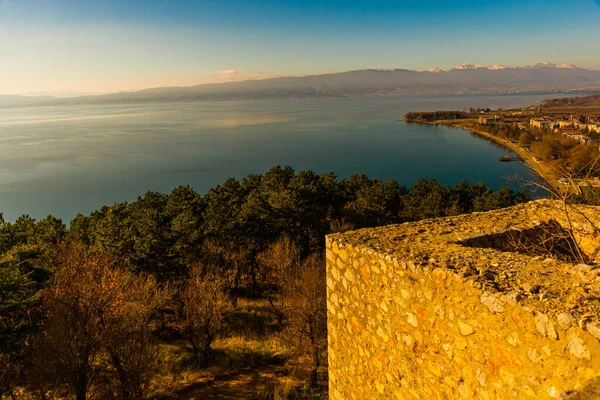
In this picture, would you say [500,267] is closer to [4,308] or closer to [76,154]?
[4,308]

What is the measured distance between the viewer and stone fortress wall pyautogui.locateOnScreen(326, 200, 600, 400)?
2295 mm

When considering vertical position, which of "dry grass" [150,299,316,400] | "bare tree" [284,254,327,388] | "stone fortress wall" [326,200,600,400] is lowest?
"dry grass" [150,299,316,400]

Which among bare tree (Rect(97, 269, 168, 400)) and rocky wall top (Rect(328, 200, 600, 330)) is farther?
bare tree (Rect(97, 269, 168, 400))

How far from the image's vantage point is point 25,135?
102 m

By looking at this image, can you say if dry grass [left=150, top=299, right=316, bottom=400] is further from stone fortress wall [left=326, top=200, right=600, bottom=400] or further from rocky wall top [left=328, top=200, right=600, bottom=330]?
rocky wall top [left=328, top=200, right=600, bottom=330]

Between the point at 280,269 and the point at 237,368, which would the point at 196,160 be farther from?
the point at 237,368

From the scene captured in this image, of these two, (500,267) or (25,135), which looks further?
(25,135)

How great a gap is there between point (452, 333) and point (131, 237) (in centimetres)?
1451

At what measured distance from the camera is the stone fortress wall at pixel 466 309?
2.29 metres

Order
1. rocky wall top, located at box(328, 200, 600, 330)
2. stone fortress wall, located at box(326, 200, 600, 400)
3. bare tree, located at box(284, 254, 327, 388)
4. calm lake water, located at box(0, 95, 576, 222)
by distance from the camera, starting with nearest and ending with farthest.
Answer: stone fortress wall, located at box(326, 200, 600, 400)
rocky wall top, located at box(328, 200, 600, 330)
bare tree, located at box(284, 254, 327, 388)
calm lake water, located at box(0, 95, 576, 222)

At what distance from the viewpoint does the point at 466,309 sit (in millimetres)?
2812

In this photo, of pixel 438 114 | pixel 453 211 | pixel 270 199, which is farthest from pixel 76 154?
pixel 438 114

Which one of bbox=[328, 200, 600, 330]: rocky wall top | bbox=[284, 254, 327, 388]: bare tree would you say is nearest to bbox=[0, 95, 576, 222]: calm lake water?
bbox=[284, 254, 327, 388]: bare tree

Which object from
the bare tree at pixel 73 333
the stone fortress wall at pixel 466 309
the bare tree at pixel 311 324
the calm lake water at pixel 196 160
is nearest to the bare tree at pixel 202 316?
the bare tree at pixel 311 324
